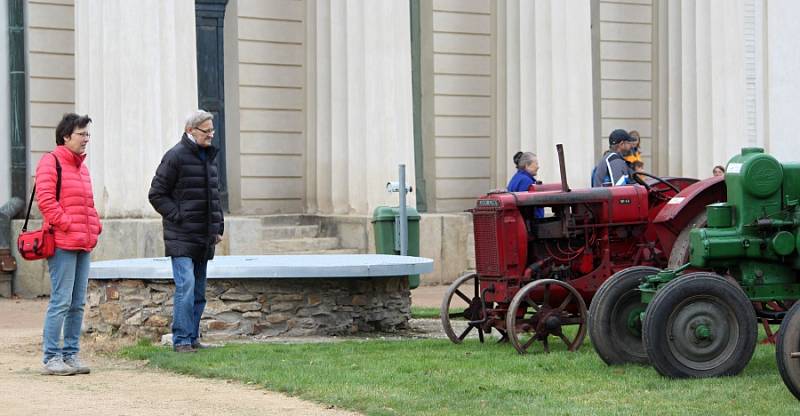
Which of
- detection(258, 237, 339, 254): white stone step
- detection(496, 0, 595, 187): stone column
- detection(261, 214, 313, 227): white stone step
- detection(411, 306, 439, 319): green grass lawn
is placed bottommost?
detection(411, 306, 439, 319): green grass lawn

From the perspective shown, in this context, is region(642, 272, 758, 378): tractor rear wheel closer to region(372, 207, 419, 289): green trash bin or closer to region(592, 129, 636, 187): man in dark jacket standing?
region(592, 129, 636, 187): man in dark jacket standing

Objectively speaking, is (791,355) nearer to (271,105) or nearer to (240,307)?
(240,307)

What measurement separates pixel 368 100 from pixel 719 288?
10501 mm

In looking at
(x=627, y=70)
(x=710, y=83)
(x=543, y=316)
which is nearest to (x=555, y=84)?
(x=710, y=83)

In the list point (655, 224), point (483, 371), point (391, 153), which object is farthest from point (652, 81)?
point (483, 371)

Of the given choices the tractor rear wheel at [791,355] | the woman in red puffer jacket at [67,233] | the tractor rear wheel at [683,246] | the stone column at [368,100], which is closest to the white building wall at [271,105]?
the stone column at [368,100]

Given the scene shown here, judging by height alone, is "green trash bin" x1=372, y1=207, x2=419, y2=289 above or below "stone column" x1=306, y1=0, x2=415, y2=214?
below

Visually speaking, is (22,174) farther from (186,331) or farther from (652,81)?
(652,81)

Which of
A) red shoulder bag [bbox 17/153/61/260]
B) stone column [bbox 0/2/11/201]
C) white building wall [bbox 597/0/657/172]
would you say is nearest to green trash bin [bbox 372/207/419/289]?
stone column [bbox 0/2/11/201]

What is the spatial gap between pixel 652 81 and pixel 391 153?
19.8 ft

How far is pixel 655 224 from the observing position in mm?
11086

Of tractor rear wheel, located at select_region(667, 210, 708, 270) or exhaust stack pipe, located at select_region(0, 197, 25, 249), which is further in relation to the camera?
exhaust stack pipe, located at select_region(0, 197, 25, 249)

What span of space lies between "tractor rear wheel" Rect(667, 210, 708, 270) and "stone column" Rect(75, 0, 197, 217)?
26.8ft

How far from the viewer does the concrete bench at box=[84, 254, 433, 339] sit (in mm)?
12031
